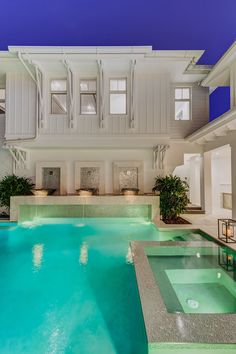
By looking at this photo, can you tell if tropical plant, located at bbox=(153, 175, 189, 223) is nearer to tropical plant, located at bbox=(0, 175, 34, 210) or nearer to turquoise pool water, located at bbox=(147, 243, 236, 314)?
turquoise pool water, located at bbox=(147, 243, 236, 314)

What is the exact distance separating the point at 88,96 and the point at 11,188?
4902mm

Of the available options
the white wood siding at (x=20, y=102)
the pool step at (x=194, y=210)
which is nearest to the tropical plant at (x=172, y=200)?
the pool step at (x=194, y=210)

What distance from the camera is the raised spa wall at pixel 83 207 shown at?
8.00 meters

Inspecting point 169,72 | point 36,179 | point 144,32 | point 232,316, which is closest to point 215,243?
point 232,316

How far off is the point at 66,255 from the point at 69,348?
2686 mm

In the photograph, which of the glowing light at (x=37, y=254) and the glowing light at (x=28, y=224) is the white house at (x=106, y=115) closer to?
the glowing light at (x=28, y=224)

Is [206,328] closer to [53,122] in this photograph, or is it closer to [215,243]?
[215,243]

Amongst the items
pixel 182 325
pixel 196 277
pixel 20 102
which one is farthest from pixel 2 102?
pixel 182 325

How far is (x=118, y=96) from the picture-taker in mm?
8680

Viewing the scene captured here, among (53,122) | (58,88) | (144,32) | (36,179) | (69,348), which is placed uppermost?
(144,32)

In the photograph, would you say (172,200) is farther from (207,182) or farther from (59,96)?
(59,96)

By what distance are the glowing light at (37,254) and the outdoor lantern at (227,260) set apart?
352 centimetres

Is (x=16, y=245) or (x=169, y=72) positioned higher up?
(x=169, y=72)

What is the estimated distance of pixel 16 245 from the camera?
5.64m
